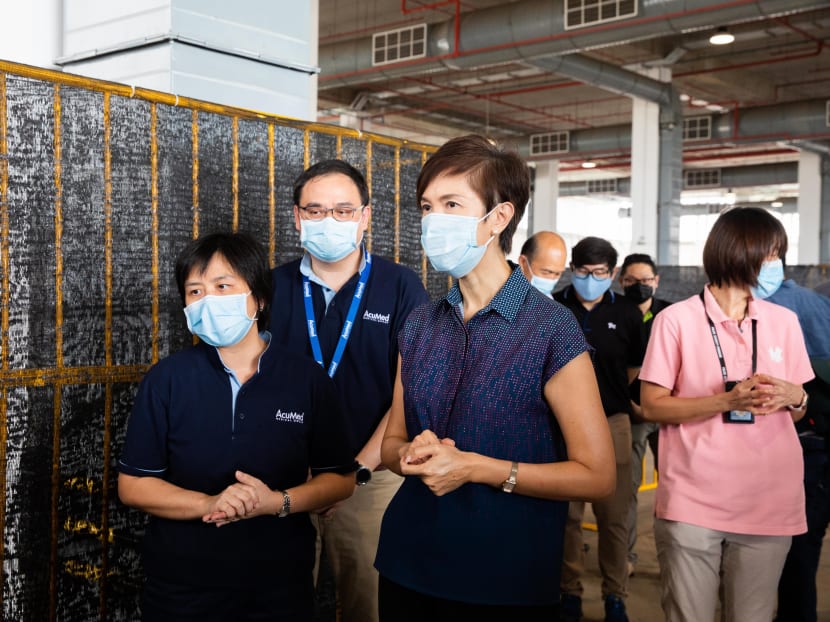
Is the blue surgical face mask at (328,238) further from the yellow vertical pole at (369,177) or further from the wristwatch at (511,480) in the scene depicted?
the wristwatch at (511,480)

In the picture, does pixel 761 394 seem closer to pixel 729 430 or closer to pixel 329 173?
pixel 729 430

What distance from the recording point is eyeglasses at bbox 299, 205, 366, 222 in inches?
102

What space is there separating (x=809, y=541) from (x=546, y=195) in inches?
616

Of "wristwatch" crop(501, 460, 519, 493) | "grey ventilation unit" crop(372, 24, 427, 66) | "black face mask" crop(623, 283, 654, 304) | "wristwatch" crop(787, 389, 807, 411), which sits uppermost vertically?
"grey ventilation unit" crop(372, 24, 427, 66)

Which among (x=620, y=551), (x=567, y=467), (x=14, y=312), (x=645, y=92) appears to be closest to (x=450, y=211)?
(x=567, y=467)

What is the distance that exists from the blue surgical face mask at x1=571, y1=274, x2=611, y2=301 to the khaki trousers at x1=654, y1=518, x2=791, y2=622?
1916 mm

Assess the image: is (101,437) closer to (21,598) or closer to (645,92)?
(21,598)

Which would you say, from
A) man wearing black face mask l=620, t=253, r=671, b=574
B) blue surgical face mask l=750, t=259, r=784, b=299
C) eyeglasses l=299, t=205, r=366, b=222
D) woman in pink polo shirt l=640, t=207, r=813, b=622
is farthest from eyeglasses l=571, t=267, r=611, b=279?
eyeglasses l=299, t=205, r=366, b=222

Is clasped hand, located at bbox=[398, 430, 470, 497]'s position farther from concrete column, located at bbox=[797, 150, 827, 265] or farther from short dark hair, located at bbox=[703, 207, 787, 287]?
concrete column, located at bbox=[797, 150, 827, 265]

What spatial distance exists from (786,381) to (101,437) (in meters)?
2.10

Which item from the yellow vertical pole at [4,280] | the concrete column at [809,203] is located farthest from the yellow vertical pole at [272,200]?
the concrete column at [809,203]

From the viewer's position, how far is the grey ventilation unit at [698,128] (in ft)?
47.4

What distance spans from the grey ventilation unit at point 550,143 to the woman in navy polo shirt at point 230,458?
14622 millimetres

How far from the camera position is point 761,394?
239cm
